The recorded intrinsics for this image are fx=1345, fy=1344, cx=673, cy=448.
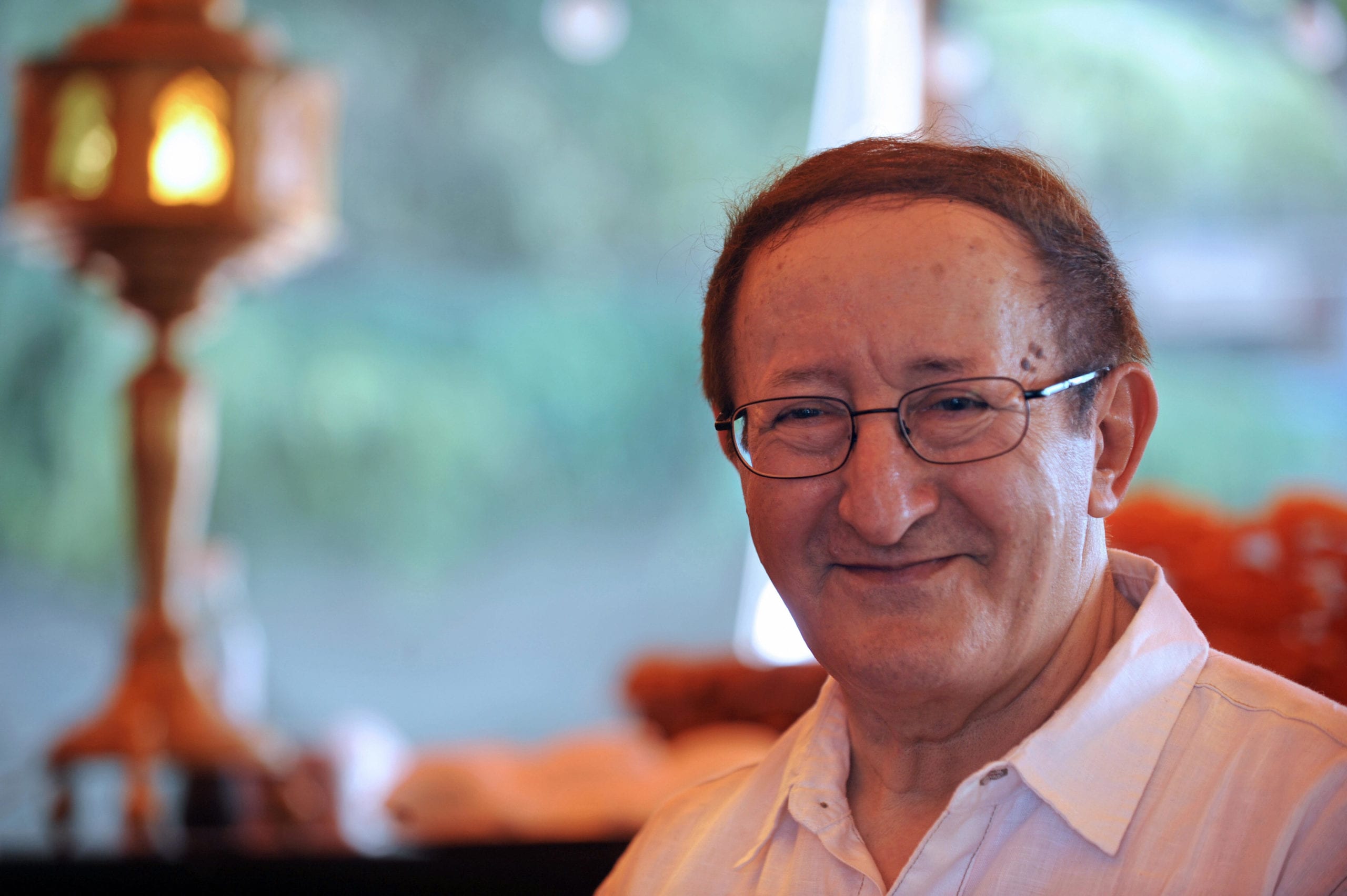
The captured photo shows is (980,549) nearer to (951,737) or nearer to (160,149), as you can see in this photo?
(951,737)

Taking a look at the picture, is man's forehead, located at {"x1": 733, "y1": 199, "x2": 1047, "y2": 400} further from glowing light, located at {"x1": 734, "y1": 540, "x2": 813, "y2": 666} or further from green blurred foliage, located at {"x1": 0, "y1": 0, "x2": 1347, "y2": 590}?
green blurred foliage, located at {"x1": 0, "y1": 0, "x2": 1347, "y2": 590}

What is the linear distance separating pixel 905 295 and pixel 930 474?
0.43 feet

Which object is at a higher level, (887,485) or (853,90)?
(853,90)

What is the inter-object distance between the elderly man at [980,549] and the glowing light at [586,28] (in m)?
5.00

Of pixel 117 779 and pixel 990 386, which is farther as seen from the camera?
pixel 117 779

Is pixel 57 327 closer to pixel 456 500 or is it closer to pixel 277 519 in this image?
pixel 277 519

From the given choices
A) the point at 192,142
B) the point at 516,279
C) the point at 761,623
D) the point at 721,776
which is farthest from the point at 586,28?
the point at 721,776

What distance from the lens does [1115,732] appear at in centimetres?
97

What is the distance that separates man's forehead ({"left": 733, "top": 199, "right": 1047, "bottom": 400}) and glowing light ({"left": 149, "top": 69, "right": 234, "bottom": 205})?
70.3 inches

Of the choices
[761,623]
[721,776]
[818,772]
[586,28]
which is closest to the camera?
[818,772]

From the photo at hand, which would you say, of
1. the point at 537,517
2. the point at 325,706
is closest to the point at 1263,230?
the point at 537,517

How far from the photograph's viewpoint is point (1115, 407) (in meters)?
1.04

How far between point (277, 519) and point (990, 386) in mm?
5273

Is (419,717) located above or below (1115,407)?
below
